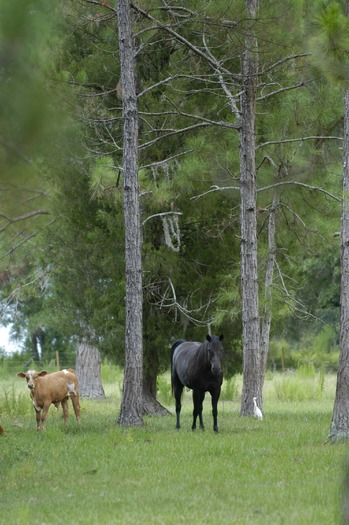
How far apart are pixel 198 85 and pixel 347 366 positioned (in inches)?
356

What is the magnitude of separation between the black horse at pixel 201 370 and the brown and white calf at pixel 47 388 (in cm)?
187

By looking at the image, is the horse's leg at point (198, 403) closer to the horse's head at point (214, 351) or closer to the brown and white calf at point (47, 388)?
the horse's head at point (214, 351)

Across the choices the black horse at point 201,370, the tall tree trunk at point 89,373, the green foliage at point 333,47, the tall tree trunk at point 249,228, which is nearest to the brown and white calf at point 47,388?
the black horse at point 201,370

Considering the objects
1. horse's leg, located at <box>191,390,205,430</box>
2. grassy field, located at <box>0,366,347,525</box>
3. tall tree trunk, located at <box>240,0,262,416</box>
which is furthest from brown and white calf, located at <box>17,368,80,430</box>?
tall tree trunk, located at <box>240,0,262,416</box>

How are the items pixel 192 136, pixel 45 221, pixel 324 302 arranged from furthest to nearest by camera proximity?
pixel 324 302 → pixel 45 221 → pixel 192 136

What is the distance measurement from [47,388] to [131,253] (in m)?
2.62

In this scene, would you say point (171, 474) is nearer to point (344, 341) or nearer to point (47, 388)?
point (344, 341)

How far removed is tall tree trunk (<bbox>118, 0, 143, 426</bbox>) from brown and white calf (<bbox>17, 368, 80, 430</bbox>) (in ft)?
3.06

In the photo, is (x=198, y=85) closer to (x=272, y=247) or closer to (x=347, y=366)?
(x=272, y=247)

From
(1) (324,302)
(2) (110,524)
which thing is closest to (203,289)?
(2) (110,524)

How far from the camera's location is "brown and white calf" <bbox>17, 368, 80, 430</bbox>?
15.4 metres

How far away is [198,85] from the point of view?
2028 cm

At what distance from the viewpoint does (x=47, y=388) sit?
51.2ft

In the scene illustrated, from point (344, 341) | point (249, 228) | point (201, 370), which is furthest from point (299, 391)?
point (344, 341)
